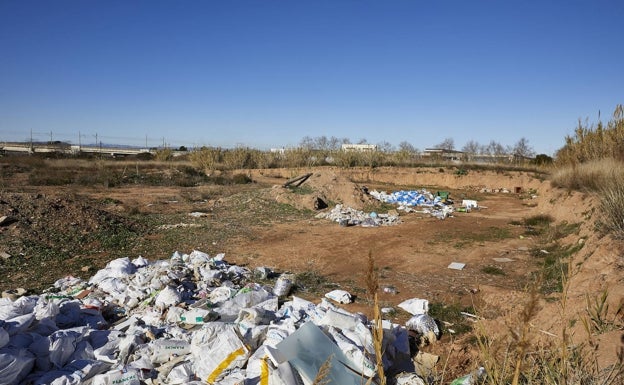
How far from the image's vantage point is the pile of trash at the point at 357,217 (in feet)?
40.3

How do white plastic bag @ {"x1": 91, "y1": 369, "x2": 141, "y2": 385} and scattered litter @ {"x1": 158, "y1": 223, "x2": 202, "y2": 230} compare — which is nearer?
white plastic bag @ {"x1": 91, "y1": 369, "x2": 141, "y2": 385}

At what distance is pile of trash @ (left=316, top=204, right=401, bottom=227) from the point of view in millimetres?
12281

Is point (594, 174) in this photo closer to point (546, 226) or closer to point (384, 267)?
point (546, 226)

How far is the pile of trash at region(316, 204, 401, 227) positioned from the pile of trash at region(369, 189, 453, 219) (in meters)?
1.57

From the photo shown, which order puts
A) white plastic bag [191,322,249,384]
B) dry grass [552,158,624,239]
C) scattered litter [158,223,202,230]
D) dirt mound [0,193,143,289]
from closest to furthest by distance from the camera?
1. white plastic bag [191,322,249,384]
2. dry grass [552,158,624,239]
3. dirt mound [0,193,143,289]
4. scattered litter [158,223,202,230]

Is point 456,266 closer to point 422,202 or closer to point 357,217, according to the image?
point 357,217

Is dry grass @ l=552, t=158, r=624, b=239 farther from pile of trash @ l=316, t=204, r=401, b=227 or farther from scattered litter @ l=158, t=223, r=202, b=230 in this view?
scattered litter @ l=158, t=223, r=202, b=230

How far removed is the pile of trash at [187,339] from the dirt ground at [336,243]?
95 centimetres

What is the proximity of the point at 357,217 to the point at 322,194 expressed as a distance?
2618 millimetres

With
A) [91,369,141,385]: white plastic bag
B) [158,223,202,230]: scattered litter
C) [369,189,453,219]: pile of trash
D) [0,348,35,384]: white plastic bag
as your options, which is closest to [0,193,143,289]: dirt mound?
[158,223,202,230]: scattered litter

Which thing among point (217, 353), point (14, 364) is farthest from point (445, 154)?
point (14, 364)

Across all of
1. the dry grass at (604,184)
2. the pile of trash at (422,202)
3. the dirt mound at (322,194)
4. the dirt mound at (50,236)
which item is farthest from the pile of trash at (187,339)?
the pile of trash at (422,202)

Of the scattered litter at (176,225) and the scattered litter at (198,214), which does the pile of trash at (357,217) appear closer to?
the scattered litter at (198,214)

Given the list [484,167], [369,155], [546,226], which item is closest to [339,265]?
[546,226]
